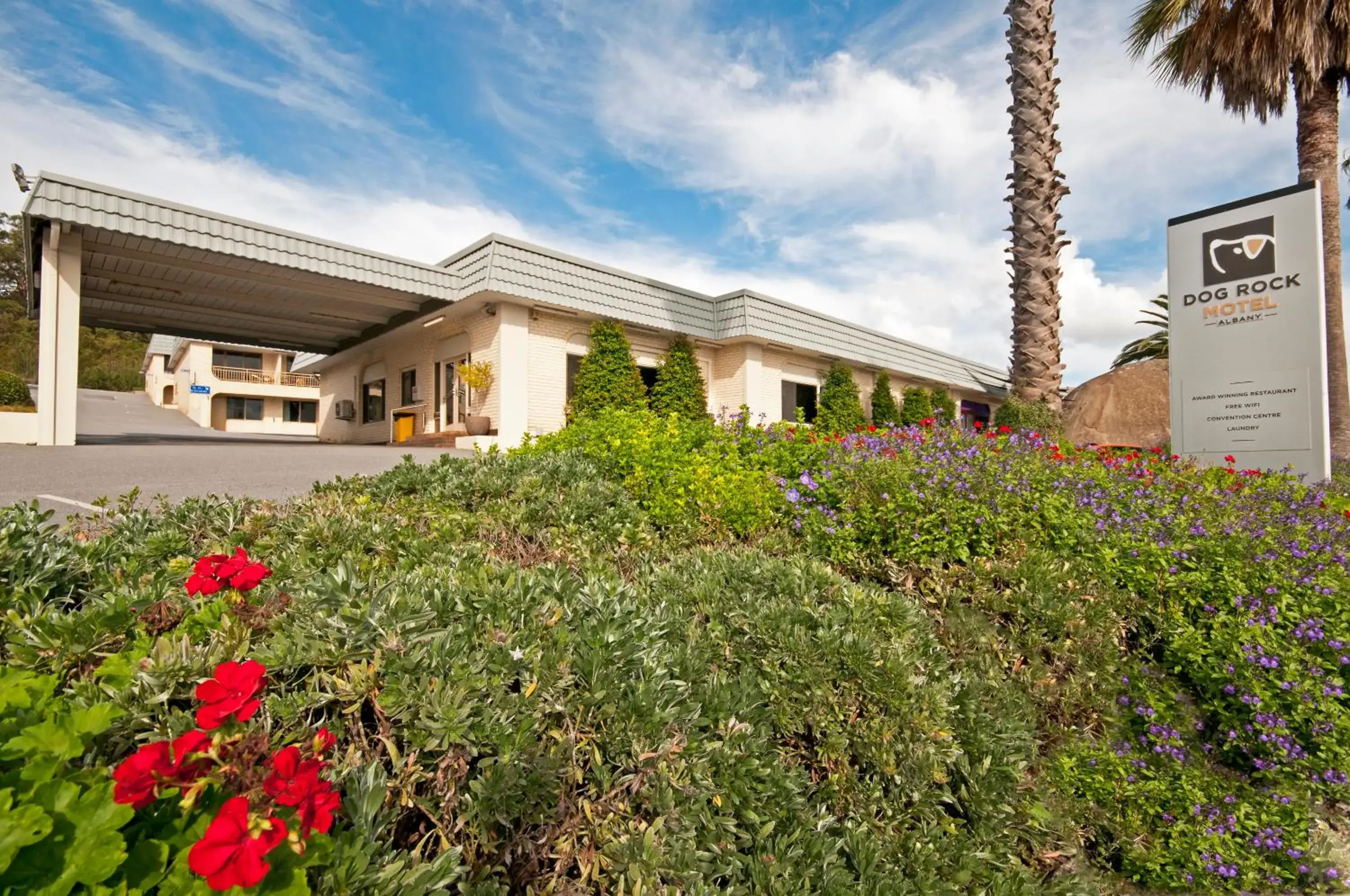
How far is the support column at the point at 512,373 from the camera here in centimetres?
1506

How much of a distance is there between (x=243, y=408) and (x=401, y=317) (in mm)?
30906

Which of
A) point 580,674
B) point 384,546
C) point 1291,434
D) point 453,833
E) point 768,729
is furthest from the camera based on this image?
point 1291,434

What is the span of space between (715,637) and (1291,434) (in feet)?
29.9

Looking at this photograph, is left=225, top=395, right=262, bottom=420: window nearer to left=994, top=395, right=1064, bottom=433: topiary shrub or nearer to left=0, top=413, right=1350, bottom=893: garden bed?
left=0, top=413, right=1350, bottom=893: garden bed

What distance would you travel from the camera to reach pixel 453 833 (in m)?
1.60

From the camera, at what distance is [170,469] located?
827 centimetres

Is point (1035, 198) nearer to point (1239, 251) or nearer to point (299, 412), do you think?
point (1239, 251)

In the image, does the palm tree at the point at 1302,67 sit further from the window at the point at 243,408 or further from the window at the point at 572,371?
the window at the point at 243,408

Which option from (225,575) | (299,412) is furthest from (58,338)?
(299,412)

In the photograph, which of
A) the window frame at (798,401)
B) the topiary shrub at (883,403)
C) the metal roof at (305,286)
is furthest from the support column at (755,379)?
the topiary shrub at (883,403)

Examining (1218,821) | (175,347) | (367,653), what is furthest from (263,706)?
(175,347)

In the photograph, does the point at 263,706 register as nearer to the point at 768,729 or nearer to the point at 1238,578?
the point at 768,729

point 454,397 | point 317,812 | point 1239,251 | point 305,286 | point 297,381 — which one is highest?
point 297,381

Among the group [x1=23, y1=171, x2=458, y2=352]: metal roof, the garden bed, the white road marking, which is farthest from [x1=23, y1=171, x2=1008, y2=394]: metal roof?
the garden bed
